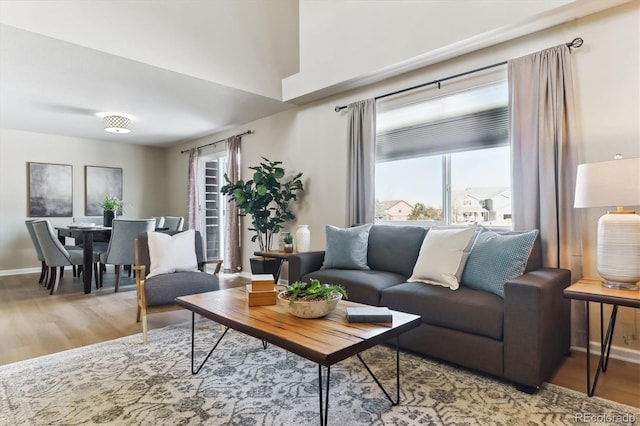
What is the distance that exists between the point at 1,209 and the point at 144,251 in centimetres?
458

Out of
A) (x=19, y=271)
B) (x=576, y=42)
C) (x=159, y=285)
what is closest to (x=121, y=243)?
(x=159, y=285)

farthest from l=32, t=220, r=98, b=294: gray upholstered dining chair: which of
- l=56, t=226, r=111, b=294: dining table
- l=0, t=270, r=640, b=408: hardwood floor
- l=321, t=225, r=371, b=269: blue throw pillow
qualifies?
l=321, t=225, r=371, b=269: blue throw pillow

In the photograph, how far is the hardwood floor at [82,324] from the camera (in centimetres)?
216

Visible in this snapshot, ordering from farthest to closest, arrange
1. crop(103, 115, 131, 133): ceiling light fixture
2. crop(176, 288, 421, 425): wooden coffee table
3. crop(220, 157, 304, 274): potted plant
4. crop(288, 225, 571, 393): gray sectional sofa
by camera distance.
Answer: crop(103, 115, 131, 133): ceiling light fixture → crop(220, 157, 304, 274): potted plant → crop(288, 225, 571, 393): gray sectional sofa → crop(176, 288, 421, 425): wooden coffee table

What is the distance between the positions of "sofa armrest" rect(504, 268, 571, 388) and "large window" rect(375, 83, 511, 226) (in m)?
1.18

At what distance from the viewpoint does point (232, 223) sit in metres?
5.80

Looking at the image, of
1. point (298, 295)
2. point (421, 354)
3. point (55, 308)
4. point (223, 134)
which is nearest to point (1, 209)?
point (55, 308)

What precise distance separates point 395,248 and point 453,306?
102 cm

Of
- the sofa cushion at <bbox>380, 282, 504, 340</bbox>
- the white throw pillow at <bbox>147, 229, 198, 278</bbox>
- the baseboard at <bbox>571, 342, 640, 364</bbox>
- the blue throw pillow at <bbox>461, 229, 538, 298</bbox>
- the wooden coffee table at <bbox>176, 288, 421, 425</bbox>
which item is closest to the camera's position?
the wooden coffee table at <bbox>176, 288, 421, 425</bbox>

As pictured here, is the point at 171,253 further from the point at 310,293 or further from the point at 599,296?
the point at 599,296

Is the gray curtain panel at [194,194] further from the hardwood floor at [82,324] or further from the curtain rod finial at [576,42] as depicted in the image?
the curtain rod finial at [576,42]

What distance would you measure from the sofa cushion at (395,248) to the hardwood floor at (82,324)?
1271 millimetres

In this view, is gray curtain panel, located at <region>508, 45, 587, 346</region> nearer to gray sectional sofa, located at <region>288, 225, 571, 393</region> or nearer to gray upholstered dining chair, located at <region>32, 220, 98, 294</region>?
gray sectional sofa, located at <region>288, 225, 571, 393</region>

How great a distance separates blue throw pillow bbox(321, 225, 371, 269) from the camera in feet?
10.9
